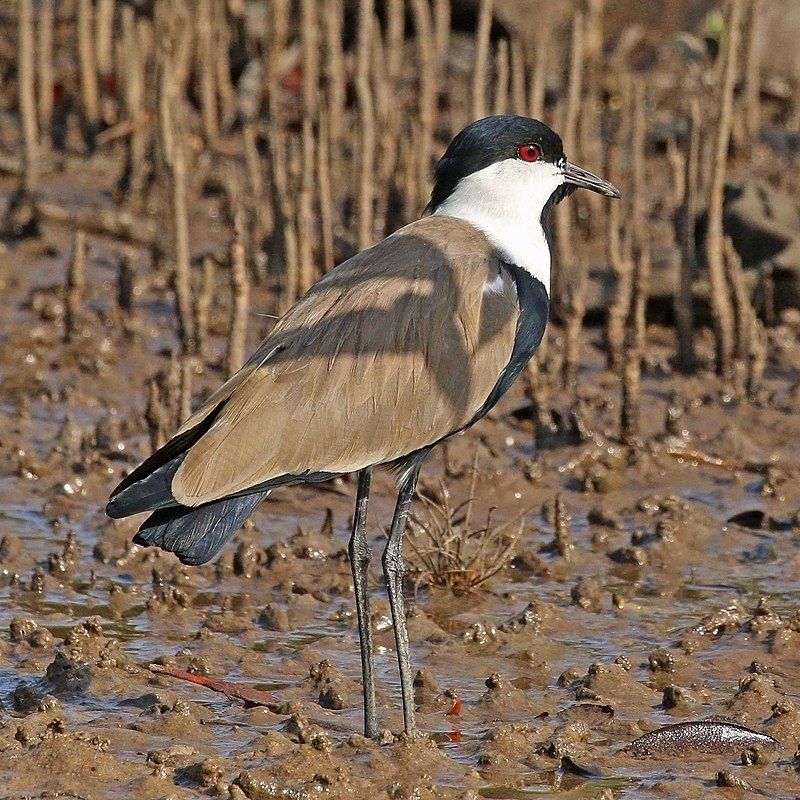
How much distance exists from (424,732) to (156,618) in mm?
1170

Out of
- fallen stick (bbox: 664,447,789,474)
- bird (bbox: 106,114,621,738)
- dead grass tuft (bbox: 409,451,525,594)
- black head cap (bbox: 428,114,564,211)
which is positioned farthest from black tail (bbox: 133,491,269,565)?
fallen stick (bbox: 664,447,789,474)

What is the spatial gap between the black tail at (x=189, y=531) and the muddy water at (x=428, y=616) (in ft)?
1.46

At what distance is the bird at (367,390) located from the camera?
4188 millimetres

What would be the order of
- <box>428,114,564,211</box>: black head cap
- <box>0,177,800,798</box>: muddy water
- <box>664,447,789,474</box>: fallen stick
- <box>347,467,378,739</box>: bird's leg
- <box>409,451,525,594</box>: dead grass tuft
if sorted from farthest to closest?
<box>664,447,789,474</box>: fallen stick < <box>409,451,525,594</box>: dead grass tuft < <box>428,114,564,211</box>: black head cap < <box>347,467,378,739</box>: bird's leg < <box>0,177,800,798</box>: muddy water

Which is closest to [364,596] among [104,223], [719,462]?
[719,462]

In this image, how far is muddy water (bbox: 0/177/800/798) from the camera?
4008 millimetres

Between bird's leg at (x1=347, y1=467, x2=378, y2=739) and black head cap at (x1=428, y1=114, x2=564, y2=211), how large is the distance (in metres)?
1.10

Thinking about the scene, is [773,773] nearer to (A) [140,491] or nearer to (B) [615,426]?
(A) [140,491]

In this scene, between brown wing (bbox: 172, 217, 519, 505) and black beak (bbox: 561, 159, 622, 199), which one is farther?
black beak (bbox: 561, 159, 622, 199)

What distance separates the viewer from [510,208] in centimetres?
493

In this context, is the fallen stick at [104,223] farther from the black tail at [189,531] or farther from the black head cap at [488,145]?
the black tail at [189,531]

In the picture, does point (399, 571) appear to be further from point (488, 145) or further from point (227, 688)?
point (488, 145)

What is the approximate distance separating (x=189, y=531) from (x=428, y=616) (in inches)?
52.9

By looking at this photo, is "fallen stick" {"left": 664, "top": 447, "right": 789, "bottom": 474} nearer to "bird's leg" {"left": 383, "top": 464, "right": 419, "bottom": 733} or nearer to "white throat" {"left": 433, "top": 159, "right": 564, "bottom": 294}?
"white throat" {"left": 433, "top": 159, "right": 564, "bottom": 294}
